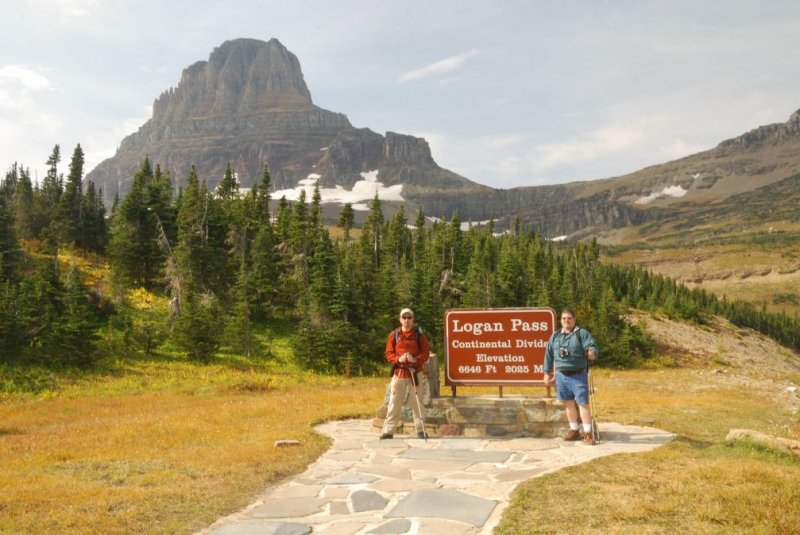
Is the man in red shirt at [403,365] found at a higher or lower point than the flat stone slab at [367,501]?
higher

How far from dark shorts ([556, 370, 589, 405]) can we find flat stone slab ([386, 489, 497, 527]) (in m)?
4.19

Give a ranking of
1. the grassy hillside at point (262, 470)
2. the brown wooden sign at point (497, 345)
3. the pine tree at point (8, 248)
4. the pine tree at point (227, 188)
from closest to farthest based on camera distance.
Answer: the grassy hillside at point (262, 470)
the brown wooden sign at point (497, 345)
the pine tree at point (8, 248)
the pine tree at point (227, 188)

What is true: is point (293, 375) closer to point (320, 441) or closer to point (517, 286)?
point (320, 441)

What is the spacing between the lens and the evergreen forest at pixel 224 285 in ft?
119

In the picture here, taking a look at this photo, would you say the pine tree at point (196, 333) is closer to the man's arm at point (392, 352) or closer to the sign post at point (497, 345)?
the sign post at point (497, 345)

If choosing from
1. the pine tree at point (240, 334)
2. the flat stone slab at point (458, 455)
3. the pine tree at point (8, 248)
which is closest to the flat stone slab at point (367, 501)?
the flat stone slab at point (458, 455)

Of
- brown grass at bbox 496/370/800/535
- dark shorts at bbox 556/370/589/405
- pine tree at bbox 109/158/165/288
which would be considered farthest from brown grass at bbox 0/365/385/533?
pine tree at bbox 109/158/165/288

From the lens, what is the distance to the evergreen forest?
36406mm

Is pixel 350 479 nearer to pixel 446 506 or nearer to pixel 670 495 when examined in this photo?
pixel 446 506

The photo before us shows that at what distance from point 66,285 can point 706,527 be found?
1612 inches

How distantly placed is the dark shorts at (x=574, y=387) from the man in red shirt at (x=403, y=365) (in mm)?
2660

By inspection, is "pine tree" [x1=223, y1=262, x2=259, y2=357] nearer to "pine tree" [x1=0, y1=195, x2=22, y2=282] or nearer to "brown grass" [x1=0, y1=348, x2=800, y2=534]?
"pine tree" [x1=0, y1=195, x2=22, y2=282]

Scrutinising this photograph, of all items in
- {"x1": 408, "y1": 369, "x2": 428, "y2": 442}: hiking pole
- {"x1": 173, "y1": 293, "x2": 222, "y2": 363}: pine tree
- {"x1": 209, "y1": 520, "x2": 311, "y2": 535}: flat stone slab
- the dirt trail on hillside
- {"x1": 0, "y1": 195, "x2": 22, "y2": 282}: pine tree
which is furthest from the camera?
the dirt trail on hillside

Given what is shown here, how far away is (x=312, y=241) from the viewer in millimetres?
53188
